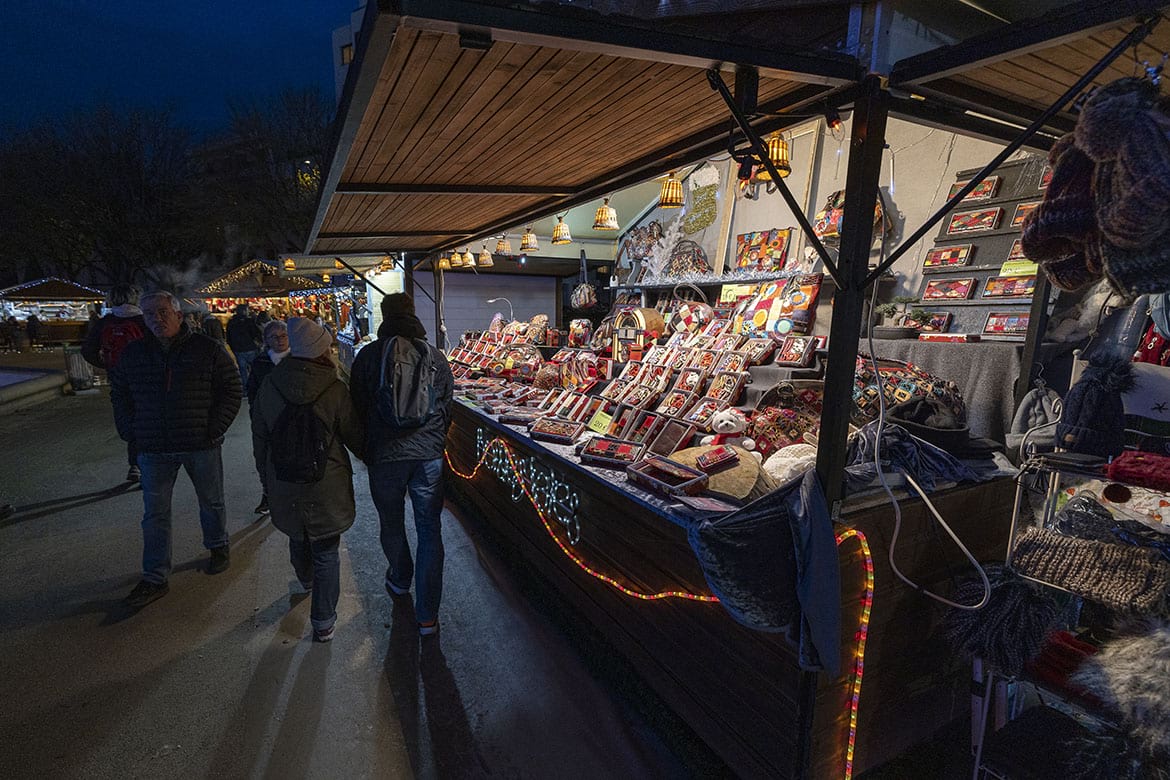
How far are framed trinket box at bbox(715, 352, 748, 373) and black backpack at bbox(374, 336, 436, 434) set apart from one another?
2.00 m

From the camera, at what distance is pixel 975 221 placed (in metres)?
4.42

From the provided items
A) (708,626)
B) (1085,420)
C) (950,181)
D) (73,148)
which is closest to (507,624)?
(708,626)

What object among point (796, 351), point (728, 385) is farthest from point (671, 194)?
point (728, 385)

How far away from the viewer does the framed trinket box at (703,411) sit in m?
3.20

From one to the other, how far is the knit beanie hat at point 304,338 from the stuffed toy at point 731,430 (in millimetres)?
2243

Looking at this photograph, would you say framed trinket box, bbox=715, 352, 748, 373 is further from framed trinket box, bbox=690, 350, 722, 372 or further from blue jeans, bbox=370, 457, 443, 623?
blue jeans, bbox=370, 457, 443, 623

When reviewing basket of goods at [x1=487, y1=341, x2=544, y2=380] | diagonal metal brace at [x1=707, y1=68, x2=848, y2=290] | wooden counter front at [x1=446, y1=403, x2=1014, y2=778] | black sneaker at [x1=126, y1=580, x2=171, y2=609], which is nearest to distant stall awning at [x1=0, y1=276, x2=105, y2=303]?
basket of goods at [x1=487, y1=341, x2=544, y2=380]

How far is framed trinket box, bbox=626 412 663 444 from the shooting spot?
3.38 m

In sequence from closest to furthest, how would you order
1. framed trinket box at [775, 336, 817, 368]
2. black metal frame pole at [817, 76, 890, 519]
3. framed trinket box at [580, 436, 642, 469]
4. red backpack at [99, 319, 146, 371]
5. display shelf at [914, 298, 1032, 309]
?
black metal frame pole at [817, 76, 890, 519] < framed trinket box at [580, 436, 642, 469] < framed trinket box at [775, 336, 817, 368] < display shelf at [914, 298, 1032, 309] < red backpack at [99, 319, 146, 371]

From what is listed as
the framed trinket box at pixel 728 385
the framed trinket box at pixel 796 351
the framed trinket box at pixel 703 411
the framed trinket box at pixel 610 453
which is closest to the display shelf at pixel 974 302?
the framed trinket box at pixel 796 351

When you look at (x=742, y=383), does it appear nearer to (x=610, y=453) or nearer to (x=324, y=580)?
(x=610, y=453)

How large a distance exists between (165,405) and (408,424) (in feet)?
5.96

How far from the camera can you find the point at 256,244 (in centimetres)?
2719

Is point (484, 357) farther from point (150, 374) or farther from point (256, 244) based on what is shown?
point (256, 244)
